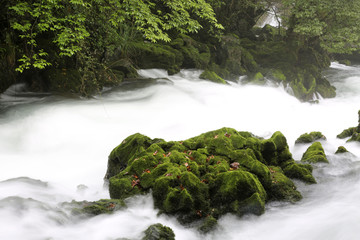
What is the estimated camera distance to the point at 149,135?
889 cm

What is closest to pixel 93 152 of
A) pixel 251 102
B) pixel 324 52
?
pixel 251 102

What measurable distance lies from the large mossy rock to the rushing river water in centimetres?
23

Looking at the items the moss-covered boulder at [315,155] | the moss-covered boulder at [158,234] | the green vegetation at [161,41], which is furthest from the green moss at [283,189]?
the green vegetation at [161,41]

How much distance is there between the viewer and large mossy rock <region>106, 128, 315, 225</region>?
14.0 ft

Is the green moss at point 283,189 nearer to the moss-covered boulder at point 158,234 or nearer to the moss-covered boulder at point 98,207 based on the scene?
the moss-covered boulder at point 158,234

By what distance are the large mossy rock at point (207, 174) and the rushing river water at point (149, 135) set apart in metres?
0.23

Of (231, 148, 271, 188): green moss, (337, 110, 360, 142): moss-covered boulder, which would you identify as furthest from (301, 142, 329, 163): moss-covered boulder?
(337, 110, 360, 142): moss-covered boulder

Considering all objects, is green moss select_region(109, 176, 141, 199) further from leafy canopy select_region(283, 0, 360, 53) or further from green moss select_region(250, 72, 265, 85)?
leafy canopy select_region(283, 0, 360, 53)

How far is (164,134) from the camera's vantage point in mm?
9141

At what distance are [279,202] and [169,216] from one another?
2.01 metres

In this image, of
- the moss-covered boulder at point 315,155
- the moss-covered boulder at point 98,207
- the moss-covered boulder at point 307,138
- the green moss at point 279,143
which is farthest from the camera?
the moss-covered boulder at point 307,138

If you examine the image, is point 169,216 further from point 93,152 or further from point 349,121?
point 349,121

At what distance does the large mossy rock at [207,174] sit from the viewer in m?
4.28

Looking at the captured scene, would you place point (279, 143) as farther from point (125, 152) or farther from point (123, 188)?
point (123, 188)
